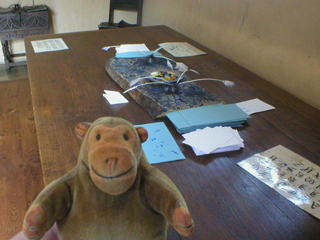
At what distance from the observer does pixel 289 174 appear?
799 millimetres

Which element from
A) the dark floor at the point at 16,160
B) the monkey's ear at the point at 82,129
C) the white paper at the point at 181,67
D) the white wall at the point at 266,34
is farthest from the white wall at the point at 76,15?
the monkey's ear at the point at 82,129

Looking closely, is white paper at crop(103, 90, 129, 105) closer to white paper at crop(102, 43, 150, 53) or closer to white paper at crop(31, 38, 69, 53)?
white paper at crop(102, 43, 150, 53)

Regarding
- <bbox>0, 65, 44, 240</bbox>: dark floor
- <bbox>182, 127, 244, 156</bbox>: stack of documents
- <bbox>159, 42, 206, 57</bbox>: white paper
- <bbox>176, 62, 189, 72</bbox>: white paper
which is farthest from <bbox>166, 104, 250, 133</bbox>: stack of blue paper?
<bbox>0, 65, 44, 240</bbox>: dark floor

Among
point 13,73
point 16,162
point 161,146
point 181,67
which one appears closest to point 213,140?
point 161,146

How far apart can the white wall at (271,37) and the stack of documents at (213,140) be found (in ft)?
1.99

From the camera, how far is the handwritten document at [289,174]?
717mm

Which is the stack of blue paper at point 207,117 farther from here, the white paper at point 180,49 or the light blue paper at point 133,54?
the white paper at point 180,49

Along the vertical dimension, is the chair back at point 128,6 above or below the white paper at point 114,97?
above

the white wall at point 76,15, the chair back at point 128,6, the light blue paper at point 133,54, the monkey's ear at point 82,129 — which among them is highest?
the monkey's ear at point 82,129

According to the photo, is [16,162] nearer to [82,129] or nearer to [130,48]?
[130,48]

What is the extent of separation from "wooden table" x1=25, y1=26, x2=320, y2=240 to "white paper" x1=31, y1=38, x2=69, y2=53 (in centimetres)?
4

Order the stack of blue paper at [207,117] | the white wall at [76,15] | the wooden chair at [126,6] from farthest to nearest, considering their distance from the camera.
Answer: the white wall at [76,15] → the wooden chair at [126,6] → the stack of blue paper at [207,117]

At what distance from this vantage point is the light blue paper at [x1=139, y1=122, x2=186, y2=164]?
815 millimetres

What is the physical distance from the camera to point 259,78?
1449 millimetres
